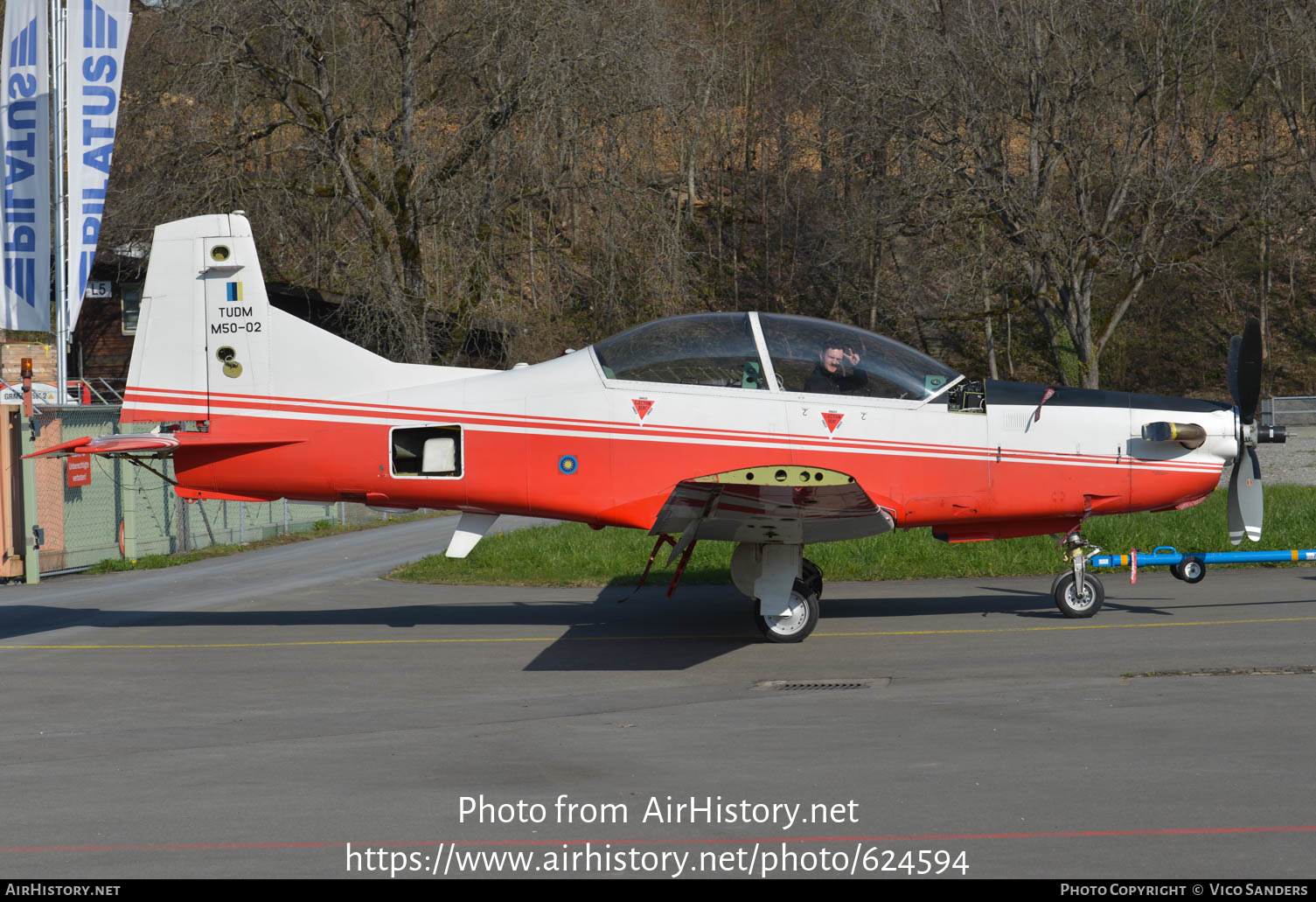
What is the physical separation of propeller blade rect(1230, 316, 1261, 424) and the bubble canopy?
8.23ft

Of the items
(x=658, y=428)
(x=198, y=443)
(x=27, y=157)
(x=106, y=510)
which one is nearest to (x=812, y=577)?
(x=658, y=428)

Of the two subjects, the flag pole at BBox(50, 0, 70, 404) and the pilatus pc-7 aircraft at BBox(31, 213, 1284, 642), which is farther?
the flag pole at BBox(50, 0, 70, 404)

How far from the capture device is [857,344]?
374 inches

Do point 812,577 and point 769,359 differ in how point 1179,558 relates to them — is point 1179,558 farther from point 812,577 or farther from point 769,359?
point 769,359

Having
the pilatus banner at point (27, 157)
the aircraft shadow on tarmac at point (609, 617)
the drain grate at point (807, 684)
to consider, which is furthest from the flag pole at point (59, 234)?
the drain grate at point (807, 684)

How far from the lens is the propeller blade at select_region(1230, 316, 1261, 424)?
9.67 m

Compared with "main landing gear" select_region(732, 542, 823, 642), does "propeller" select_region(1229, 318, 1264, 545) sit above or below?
above

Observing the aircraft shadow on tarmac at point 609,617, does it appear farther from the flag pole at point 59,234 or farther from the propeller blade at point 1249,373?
the flag pole at point 59,234

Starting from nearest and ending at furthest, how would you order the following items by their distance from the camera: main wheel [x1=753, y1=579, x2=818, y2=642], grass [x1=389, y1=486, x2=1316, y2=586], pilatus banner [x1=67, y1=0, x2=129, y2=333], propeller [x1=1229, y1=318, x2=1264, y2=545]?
main wheel [x1=753, y1=579, x2=818, y2=642] < propeller [x1=1229, y1=318, x2=1264, y2=545] < grass [x1=389, y1=486, x2=1316, y2=586] < pilatus banner [x1=67, y1=0, x2=129, y2=333]

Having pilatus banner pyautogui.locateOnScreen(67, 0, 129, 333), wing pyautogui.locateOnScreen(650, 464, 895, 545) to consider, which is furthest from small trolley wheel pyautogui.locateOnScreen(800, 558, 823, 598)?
pilatus banner pyautogui.locateOnScreen(67, 0, 129, 333)

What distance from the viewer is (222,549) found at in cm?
1762

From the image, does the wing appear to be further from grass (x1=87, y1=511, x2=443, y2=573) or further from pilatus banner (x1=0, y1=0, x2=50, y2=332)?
pilatus banner (x1=0, y1=0, x2=50, y2=332)

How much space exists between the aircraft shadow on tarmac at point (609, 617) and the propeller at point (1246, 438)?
1.06 meters

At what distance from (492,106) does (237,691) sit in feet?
49.9
